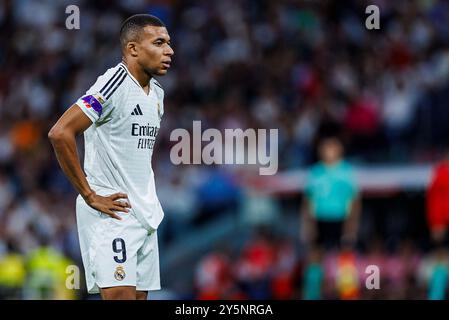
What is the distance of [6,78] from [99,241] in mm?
13929

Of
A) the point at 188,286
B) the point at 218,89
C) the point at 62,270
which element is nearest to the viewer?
the point at 62,270

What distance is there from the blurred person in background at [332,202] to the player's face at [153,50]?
6.67 m

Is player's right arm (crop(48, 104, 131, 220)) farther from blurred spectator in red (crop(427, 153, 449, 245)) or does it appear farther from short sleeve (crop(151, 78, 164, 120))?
blurred spectator in red (crop(427, 153, 449, 245))

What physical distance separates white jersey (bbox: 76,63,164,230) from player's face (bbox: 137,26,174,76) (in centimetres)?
12

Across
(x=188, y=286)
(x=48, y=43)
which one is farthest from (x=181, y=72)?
(x=188, y=286)

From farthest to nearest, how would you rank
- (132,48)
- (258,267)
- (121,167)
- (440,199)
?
(258,267) → (440,199) → (132,48) → (121,167)

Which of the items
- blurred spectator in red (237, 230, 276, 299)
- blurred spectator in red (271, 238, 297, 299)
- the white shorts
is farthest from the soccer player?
blurred spectator in red (237, 230, 276, 299)

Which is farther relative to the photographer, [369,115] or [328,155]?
[369,115]

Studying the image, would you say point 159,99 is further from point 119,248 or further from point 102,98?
point 119,248

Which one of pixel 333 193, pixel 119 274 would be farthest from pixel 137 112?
pixel 333 193

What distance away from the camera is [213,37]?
66.5 ft

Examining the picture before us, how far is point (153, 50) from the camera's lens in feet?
22.2

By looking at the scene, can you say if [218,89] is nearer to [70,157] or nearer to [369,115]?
[369,115]

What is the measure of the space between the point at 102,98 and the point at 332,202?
23.3 ft
